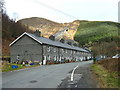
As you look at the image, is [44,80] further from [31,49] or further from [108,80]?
[31,49]

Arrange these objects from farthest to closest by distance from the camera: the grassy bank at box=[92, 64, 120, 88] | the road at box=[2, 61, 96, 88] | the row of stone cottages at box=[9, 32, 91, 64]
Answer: the row of stone cottages at box=[9, 32, 91, 64] → the road at box=[2, 61, 96, 88] → the grassy bank at box=[92, 64, 120, 88]

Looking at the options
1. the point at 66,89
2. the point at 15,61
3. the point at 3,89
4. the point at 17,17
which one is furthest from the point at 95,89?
the point at 17,17

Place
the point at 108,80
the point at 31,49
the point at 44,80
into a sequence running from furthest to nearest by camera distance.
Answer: the point at 31,49 → the point at 44,80 → the point at 108,80

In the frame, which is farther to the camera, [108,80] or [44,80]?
[44,80]

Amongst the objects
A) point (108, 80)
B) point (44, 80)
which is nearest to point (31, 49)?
point (44, 80)

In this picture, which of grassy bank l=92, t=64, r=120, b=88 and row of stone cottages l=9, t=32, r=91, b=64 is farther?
row of stone cottages l=9, t=32, r=91, b=64

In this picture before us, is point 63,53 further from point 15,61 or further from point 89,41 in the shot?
point 89,41

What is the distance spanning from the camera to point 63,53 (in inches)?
2010

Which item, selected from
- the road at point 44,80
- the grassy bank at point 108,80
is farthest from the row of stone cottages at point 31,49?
the grassy bank at point 108,80

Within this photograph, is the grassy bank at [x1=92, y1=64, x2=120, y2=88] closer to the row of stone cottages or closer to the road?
the road

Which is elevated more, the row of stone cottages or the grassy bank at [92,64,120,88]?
the row of stone cottages

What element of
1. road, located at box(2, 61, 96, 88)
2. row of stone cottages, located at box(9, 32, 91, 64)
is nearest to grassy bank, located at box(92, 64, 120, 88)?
road, located at box(2, 61, 96, 88)

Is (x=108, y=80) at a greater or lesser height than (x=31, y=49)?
lesser

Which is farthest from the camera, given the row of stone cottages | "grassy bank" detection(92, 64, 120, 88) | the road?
the row of stone cottages
